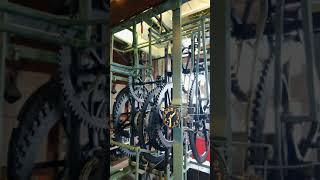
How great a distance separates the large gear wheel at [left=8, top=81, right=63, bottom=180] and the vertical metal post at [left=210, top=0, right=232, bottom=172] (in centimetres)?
Result: 69

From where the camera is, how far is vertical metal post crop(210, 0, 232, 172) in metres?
1.24

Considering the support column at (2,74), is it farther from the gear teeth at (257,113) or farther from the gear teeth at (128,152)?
the gear teeth at (128,152)

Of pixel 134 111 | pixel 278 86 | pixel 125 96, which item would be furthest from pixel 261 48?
pixel 125 96

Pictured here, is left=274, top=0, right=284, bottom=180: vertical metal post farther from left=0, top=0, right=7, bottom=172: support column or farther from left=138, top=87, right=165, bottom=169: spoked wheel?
left=138, top=87, right=165, bottom=169: spoked wheel

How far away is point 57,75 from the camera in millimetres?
906

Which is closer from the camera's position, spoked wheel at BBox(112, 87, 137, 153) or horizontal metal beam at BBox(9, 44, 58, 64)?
horizontal metal beam at BBox(9, 44, 58, 64)

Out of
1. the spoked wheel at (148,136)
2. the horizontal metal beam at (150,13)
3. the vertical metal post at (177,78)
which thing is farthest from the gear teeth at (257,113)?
the spoked wheel at (148,136)

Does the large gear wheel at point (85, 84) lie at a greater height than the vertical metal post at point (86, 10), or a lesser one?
lesser

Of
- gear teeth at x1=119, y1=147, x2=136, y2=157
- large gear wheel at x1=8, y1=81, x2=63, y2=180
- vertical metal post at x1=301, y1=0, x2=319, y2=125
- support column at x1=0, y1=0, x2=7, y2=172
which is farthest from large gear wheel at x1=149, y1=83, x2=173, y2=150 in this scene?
support column at x1=0, y1=0, x2=7, y2=172

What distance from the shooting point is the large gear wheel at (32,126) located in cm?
83

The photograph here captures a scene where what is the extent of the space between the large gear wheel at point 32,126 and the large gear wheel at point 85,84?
47 mm

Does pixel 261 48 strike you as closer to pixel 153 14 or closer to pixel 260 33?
pixel 260 33

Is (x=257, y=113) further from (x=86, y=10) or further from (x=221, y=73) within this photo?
(x=86, y=10)

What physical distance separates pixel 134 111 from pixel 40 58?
12.5ft
